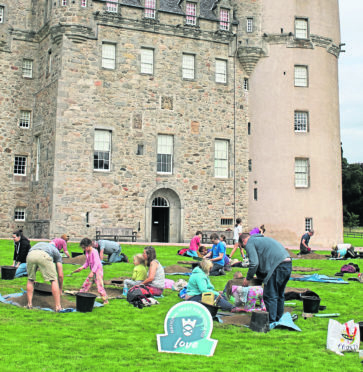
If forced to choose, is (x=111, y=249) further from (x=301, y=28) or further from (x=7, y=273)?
(x=301, y=28)

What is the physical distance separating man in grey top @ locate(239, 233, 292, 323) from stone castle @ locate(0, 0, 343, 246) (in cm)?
2031

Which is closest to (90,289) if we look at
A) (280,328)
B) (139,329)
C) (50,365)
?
(139,329)

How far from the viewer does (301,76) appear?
34.5 meters

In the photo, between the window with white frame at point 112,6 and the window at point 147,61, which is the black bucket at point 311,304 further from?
the window with white frame at point 112,6

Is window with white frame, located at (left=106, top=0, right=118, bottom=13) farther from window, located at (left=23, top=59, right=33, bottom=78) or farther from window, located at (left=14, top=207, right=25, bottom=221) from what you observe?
window, located at (left=14, top=207, right=25, bottom=221)

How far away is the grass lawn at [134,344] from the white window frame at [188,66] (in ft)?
76.0

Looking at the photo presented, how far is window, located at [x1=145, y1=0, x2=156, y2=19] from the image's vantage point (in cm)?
3228

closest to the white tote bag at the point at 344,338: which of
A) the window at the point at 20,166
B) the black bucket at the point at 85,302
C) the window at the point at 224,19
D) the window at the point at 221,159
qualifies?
the black bucket at the point at 85,302

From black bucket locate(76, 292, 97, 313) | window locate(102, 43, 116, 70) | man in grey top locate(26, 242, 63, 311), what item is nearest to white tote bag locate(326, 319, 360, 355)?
black bucket locate(76, 292, 97, 313)

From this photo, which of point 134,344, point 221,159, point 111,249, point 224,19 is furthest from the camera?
point 224,19

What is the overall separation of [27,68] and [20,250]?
68.1 ft

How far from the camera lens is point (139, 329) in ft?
30.8

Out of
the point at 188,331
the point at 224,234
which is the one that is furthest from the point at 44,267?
the point at 224,234

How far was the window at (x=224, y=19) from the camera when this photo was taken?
112 feet
